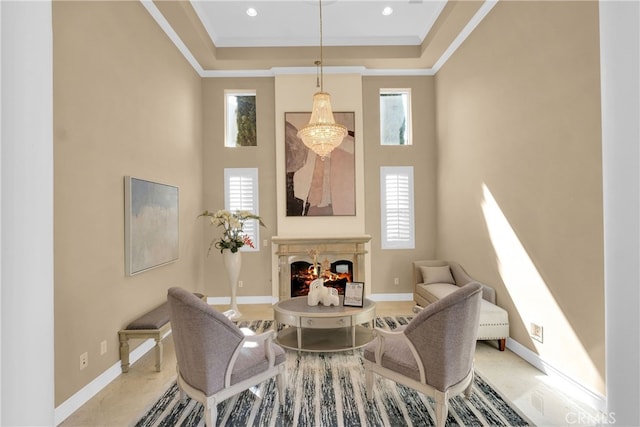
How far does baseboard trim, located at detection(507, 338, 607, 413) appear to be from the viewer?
2562 mm

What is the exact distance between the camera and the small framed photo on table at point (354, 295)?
3.64m

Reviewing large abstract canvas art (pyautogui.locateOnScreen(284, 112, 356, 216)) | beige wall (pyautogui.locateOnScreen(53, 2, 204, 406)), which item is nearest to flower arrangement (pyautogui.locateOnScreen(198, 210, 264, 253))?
beige wall (pyautogui.locateOnScreen(53, 2, 204, 406))

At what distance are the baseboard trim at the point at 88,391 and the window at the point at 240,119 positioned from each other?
3.89 meters

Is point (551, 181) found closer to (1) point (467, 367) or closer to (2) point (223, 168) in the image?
(1) point (467, 367)

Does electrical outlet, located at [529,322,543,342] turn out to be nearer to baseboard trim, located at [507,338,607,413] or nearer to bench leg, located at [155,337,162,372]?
baseboard trim, located at [507,338,607,413]

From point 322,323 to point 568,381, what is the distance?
226 cm

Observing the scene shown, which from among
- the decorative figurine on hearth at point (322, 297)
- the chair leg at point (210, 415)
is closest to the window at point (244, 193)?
the decorative figurine on hearth at point (322, 297)

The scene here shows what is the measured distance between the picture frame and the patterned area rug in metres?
1.43

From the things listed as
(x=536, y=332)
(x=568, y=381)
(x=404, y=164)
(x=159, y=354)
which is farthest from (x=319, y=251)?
(x=568, y=381)

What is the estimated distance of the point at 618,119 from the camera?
1.27 m

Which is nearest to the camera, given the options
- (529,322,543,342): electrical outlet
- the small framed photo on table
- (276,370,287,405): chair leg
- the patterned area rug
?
the patterned area rug

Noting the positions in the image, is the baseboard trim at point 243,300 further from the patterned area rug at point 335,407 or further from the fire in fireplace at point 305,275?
the patterned area rug at point 335,407
